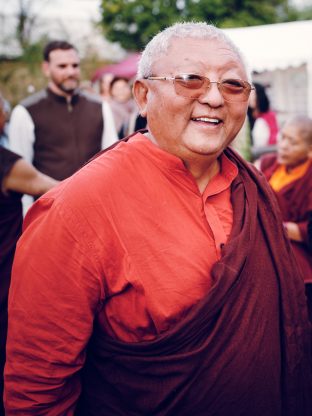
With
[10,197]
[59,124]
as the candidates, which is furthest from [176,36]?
[59,124]

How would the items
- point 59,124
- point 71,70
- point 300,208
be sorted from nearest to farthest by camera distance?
point 300,208, point 59,124, point 71,70

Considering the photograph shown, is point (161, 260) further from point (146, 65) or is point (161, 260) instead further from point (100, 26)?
point (100, 26)

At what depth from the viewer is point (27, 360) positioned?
1.50 m

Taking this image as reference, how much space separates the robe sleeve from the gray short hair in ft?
1.80

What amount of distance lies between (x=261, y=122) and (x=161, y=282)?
476 cm

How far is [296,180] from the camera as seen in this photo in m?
3.21

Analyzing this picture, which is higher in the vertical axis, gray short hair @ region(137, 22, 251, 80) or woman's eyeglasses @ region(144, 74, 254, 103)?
gray short hair @ region(137, 22, 251, 80)

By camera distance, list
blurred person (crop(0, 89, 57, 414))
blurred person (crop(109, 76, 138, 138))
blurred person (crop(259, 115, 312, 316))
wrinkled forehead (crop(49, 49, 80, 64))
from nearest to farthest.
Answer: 1. blurred person (crop(0, 89, 57, 414))
2. blurred person (crop(259, 115, 312, 316))
3. wrinkled forehead (crop(49, 49, 80, 64))
4. blurred person (crop(109, 76, 138, 138))

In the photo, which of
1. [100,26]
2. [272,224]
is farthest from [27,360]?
[100,26]

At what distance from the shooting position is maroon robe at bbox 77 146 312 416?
1.46m

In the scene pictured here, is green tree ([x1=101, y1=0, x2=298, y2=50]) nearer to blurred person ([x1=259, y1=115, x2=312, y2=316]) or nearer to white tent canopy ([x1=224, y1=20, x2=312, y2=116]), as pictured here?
white tent canopy ([x1=224, y1=20, x2=312, y2=116])

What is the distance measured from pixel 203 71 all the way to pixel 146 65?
211 millimetres

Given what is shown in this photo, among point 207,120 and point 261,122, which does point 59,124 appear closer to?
point 261,122

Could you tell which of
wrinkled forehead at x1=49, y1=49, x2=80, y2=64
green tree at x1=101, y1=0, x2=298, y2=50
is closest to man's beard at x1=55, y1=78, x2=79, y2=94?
wrinkled forehead at x1=49, y1=49, x2=80, y2=64
